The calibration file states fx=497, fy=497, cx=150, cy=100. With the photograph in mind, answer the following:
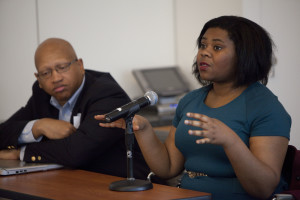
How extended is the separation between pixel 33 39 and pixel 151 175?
2.18 metres

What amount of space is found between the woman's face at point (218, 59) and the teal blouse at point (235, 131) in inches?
4.4

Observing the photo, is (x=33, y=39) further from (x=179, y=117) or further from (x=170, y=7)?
(x=179, y=117)

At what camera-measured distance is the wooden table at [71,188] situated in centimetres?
174

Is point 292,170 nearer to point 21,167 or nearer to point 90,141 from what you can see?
point 90,141

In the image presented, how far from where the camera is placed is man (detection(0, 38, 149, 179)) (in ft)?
8.09

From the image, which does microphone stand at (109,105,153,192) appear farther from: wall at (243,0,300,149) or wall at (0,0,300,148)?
wall at (243,0,300,149)

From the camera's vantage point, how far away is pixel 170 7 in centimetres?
481

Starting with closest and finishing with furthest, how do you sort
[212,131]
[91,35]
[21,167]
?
[212,131], [21,167], [91,35]

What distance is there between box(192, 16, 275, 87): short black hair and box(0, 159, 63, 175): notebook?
1.01 metres

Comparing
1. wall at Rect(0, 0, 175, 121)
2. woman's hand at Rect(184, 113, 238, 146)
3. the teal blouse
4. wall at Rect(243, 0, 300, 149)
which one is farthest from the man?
wall at Rect(243, 0, 300, 149)

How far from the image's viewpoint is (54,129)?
8.42 feet

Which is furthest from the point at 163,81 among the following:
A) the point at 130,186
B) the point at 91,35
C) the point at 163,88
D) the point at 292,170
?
the point at 130,186

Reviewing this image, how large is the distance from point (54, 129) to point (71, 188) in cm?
69

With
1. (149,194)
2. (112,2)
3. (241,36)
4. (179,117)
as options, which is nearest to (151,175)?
(179,117)
